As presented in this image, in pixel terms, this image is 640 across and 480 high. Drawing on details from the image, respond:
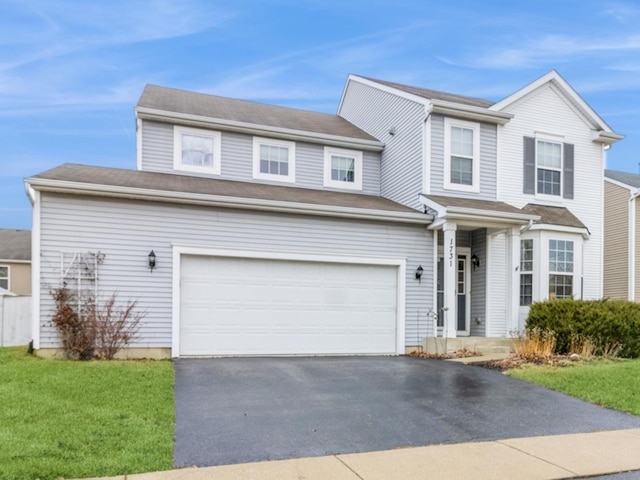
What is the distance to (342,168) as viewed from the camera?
1473 cm

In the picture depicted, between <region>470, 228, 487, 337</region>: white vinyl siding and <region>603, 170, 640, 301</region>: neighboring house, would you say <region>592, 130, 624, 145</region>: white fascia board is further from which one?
<region>470, 228, 487, 337</region>: white vinyl siding

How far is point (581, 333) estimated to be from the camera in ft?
34.5

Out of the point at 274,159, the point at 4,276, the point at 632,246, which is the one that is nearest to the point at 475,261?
the point at 274,159

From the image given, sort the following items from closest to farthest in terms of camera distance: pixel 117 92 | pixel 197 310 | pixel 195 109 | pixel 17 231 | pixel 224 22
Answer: pixel 197 310 < pixel 195 109 < pixel 224 22 < pixel 117 92 < pixel 17 231

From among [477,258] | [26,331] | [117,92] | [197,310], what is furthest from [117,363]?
[117,92]

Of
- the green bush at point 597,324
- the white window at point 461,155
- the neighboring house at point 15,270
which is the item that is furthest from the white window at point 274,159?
the neighboring house at point 15,270

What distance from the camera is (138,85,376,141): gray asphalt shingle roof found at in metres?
A: 13.9

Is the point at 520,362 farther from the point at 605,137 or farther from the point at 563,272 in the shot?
the point at 605,137

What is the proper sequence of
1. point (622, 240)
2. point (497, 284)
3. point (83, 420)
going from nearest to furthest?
point (83, 420) → point (497, 284) → point (622, 240)

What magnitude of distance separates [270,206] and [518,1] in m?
10.5

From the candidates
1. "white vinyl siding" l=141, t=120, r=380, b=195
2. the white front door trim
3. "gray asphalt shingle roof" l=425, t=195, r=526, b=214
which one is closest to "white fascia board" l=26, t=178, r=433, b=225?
"gray asphalt shingle roof" l=425, t=195, r=526, b=214

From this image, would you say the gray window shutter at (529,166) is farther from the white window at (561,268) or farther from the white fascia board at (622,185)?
the white fascia board at (622,185)

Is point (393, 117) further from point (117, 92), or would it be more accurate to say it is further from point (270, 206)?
point (117, 92)

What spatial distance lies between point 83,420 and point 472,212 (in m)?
9.02
